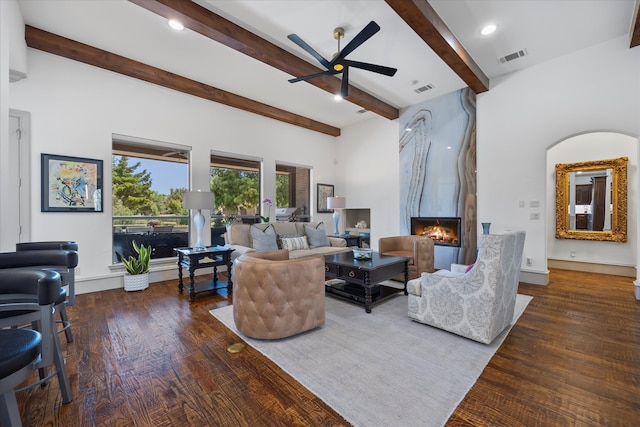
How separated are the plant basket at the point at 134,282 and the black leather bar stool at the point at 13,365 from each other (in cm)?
352

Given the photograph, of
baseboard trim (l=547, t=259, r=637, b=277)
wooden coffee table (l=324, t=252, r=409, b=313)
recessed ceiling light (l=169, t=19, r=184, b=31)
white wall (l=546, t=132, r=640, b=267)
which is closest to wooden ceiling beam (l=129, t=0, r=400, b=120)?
recessed ceiling light (l=169, t=19, r=184, b=31)

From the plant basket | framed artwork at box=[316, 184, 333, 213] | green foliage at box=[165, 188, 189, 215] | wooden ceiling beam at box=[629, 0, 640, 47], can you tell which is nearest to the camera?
wooden ceiling beam at box=[629, 0, 640, 47]

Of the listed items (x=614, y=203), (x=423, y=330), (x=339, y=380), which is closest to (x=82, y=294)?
(x=339, y=380)

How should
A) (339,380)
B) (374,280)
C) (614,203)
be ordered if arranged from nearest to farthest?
1. (339,380)
2. (374,280)
3. (614,203)

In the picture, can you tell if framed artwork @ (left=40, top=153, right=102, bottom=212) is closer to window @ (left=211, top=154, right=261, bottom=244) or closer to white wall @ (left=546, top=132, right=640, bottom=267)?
window @ (left=211, top=154, right=261, bottom=244)

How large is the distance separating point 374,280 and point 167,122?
434 cm

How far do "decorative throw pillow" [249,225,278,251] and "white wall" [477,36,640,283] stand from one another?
3830mm

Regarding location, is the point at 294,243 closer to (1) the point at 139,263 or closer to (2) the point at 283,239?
(2) the point at 283,239

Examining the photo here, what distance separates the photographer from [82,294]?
13.2 feet

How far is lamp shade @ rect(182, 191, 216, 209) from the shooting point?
401 centimetres

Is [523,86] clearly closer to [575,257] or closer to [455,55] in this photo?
[455,55]

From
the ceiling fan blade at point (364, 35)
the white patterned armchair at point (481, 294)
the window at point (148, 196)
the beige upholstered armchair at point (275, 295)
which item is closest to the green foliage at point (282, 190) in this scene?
the window at point (148, 196)

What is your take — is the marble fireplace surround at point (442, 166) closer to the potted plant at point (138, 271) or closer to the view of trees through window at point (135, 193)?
the view of trees through window at point (135, 193)

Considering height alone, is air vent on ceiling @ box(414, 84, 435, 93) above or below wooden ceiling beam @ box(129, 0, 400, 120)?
above
